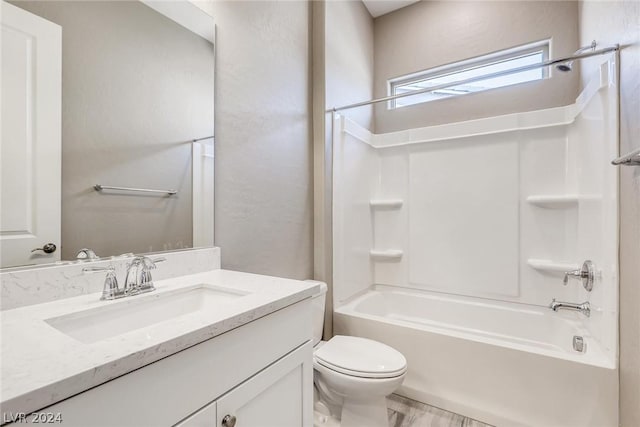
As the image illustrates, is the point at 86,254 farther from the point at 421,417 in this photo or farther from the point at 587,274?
the point at 587,274

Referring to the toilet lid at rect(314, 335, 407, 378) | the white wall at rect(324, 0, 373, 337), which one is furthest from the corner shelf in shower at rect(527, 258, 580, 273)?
the toilet lid at rect(314, 335, 407, 378)

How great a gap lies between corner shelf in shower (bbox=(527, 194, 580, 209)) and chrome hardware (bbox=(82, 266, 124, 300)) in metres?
2.54

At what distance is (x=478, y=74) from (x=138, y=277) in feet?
9.80

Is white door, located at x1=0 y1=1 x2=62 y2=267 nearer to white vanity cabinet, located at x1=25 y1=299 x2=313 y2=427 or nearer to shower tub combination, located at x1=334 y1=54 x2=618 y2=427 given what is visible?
white vanity cabinet, located at x1=25 y1=299 x2=313 y2=427

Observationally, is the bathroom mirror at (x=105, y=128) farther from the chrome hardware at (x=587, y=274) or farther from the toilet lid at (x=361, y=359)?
the chrome hardware at (x=587, y=274)

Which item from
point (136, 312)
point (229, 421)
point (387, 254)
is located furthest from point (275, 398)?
point (387, 254)

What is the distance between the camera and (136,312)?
89 cm

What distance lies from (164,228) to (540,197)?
7.95 ft

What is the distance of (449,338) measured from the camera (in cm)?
173

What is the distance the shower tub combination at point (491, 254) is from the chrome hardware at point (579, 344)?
17mm

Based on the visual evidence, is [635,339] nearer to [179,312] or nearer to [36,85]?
[179,312]

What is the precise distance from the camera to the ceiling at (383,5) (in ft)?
8.89

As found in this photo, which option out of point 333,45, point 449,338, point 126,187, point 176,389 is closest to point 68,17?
point 126,187

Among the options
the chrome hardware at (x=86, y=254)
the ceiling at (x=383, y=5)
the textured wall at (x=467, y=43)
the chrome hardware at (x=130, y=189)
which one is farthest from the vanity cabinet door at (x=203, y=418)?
the ceiling at (x=383, y=5)
